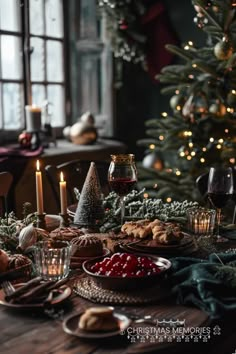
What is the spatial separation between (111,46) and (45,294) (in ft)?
11.2

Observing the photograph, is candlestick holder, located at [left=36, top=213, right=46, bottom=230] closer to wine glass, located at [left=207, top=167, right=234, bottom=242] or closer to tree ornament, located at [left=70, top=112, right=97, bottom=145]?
wine glass, located at [left=207, top=167, right=234, bottom=242]

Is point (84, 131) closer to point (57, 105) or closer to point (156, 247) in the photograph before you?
point (57, 105)

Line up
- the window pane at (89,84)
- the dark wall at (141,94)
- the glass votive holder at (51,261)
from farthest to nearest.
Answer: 1. the dark wall at (141,94)
2. the window pane at (89,84)
3. the glass votive holder at (51,261)

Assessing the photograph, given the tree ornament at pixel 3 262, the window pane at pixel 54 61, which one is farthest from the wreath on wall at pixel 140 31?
the tree ornament at pixel 3 262

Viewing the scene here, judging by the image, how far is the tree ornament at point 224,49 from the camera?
326 centimetres

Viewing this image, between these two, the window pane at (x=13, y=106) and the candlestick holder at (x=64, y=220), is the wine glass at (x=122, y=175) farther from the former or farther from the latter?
the window pane at (x=13, y=106)

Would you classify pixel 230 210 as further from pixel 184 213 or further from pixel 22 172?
pixel 184 213

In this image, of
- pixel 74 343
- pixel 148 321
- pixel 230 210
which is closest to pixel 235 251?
pixel 148 321

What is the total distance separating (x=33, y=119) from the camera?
362cm

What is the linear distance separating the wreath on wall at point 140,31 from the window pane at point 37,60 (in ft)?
1.93

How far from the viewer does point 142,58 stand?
454 cm

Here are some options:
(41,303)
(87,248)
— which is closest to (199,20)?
(87,248)

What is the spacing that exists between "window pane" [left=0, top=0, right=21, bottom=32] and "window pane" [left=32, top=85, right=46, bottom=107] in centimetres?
44

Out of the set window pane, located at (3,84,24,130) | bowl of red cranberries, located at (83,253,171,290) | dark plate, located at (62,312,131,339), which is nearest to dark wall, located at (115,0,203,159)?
window pane, located at (3,84,24,130)
